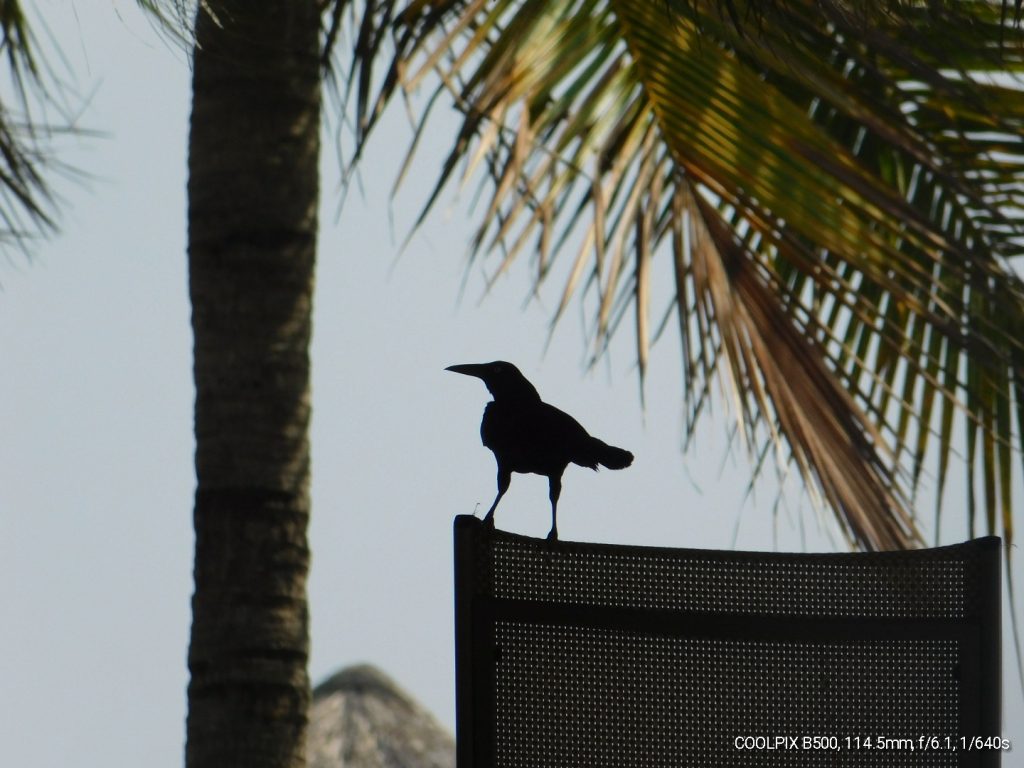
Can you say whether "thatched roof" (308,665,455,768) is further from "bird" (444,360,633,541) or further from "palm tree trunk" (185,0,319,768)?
"bird" (444,360,633,541)

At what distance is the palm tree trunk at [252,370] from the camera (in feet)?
8.89

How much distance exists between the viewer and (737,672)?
1828 millimetres

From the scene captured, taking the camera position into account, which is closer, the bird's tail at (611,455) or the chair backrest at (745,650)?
the chair backrest at (745,650)

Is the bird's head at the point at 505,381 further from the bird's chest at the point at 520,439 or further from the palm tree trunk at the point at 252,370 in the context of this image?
the palm tree trunk at the point at 252,370

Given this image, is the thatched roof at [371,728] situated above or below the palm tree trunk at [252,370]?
below

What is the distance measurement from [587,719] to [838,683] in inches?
13.5

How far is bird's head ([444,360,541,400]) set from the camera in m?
2.17

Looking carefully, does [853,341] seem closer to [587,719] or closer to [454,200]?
[454,200]

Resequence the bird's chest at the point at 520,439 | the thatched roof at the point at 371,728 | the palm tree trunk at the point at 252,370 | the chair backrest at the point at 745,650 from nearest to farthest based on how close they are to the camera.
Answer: the chair backrest at the point at 745,650, the bird's chest at the point at 520,439, the palm tree trunk at the point at 252,370, the thatched roof at the point at 371,728

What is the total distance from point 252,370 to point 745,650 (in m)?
1.41

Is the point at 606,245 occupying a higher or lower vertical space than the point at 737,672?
higher

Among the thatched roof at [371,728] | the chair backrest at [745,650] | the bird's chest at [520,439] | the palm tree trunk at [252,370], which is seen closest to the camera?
the chair backrest at [745,650]

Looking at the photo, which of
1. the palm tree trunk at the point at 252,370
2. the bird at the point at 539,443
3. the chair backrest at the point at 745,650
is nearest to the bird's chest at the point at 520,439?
the bird at the point at 539,443

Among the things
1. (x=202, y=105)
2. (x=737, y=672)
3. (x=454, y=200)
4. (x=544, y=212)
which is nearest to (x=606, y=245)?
(x=544, y=212)
